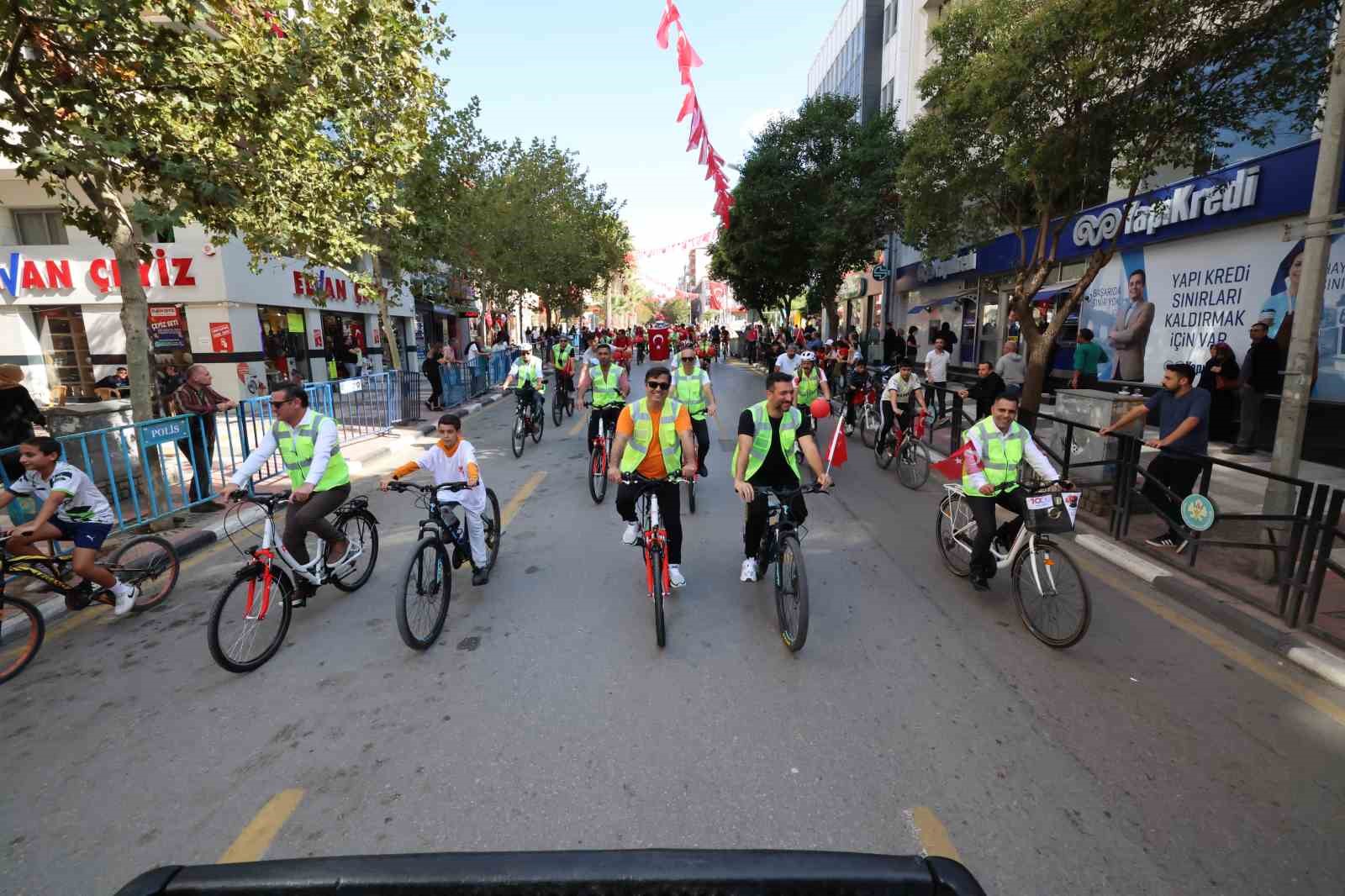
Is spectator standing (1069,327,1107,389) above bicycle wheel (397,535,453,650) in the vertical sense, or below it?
above

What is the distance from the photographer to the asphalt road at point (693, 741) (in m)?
2.85

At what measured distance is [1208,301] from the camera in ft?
40.4

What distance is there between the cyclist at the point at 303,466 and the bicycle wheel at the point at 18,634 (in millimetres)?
1318

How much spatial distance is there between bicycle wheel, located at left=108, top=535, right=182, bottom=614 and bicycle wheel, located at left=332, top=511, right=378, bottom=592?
1387mm

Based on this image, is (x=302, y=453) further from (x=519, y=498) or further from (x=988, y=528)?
(x=988, y=528)

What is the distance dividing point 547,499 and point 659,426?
3.70 meters

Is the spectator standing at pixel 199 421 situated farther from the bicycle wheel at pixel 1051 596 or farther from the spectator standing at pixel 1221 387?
the spectator standing at pixel 1221 387

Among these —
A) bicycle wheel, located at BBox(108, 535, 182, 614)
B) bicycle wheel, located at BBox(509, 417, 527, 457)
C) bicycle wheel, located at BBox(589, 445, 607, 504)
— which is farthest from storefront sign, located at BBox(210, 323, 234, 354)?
bicycle wheel, located at BBox(108, 535, 182, 614)

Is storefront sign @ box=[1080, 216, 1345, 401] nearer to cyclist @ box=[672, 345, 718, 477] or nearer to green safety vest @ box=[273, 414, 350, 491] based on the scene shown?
cyclist @ box=[672, 345, 718, 477]

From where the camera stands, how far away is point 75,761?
3.44m

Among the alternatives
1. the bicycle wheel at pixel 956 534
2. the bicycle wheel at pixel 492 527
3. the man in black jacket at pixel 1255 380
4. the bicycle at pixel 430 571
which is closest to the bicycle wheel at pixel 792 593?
the bicycle wheel at pixel 956 534

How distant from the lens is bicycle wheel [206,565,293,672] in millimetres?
4184

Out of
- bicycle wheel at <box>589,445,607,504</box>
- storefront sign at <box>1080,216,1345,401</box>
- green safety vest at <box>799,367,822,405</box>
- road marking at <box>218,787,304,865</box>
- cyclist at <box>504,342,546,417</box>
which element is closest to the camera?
road marking at <box>218,787,304,865</box>

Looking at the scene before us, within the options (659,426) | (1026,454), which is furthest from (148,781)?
(1026,454)
